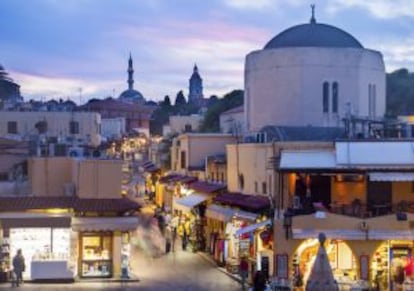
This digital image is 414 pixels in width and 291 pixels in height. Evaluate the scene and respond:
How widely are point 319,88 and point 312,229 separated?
16009 millimetres

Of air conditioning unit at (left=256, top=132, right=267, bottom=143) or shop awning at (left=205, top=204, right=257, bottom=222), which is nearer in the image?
shop awning at (left=205, top=204, right=257, bottom=222)

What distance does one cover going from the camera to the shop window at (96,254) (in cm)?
3038

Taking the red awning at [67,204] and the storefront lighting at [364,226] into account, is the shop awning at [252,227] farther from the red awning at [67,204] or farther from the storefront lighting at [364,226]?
the red awning at [67,204]

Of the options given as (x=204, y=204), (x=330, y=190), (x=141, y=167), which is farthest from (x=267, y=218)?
(x=141, y=167)

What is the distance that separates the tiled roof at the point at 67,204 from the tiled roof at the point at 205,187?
927cm

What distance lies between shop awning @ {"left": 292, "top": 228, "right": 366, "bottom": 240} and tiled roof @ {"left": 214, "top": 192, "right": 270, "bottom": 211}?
3586 mm

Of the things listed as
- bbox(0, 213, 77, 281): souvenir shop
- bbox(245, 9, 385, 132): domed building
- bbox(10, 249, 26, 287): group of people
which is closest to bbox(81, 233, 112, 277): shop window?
bbox(0, 213, 77, 281): souvenir shop

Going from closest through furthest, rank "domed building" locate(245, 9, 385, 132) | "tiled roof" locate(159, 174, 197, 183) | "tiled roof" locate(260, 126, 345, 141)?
"tiled roof" locate(260, 126, 345, 141) → "domed building" locate(245, 9, 385, 132) → "tiled roof" locate(159, 174, 197, 183)

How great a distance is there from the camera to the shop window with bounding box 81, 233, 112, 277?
3038cm

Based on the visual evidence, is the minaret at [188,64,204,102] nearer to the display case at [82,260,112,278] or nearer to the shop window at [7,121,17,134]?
the shop window at [7,121,17,134]

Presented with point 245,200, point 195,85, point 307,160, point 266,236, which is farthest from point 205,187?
point 195,85

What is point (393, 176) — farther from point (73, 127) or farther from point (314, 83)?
point (73, 127)

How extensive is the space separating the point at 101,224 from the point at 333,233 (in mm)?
8153

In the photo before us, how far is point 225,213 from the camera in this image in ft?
111
